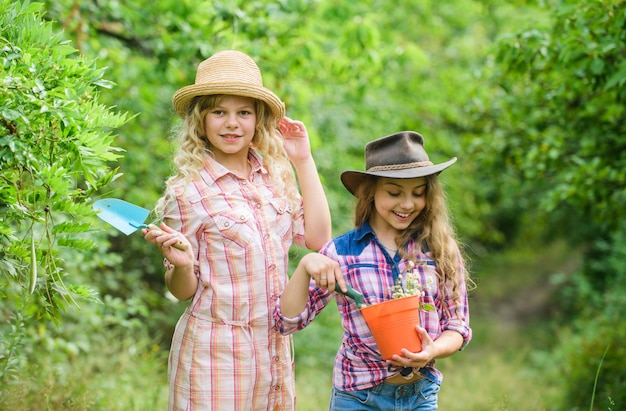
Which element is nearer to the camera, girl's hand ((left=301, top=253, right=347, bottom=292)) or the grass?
girl's hand ((left=301, top=253, right=347, bottom=292))

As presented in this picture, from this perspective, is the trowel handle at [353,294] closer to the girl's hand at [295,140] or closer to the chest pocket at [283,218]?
the chest pocket at [283,218]

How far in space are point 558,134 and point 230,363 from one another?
12.0ft

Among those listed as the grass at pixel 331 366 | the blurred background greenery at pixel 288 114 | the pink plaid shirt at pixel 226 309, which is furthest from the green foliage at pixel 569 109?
the pink plaid shirt at pixel 226 309

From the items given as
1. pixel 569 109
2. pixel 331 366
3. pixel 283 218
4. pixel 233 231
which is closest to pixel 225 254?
pixel 233 231

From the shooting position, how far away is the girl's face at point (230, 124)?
8.91 feet

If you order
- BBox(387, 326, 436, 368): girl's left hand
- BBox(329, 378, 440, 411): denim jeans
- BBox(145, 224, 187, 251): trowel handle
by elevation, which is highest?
BBox(145, 224, 187, 251): trowel handle

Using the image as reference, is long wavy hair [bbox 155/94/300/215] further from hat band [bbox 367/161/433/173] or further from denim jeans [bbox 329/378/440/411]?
denim jeans [bbox 329/378/440/411]

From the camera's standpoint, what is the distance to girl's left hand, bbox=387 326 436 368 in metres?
2.35

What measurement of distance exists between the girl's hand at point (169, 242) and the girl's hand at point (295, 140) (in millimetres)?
695

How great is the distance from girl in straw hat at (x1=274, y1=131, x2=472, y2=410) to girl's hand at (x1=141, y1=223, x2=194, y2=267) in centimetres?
39

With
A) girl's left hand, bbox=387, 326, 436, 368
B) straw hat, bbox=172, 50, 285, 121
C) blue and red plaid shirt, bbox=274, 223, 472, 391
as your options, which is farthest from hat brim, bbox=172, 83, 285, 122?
girl's left hand, bbox=387, 326, 436, 368

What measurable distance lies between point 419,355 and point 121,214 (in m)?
1.12

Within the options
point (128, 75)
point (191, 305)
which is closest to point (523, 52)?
point (191, 305)

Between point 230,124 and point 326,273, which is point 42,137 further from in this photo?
point 326,273
